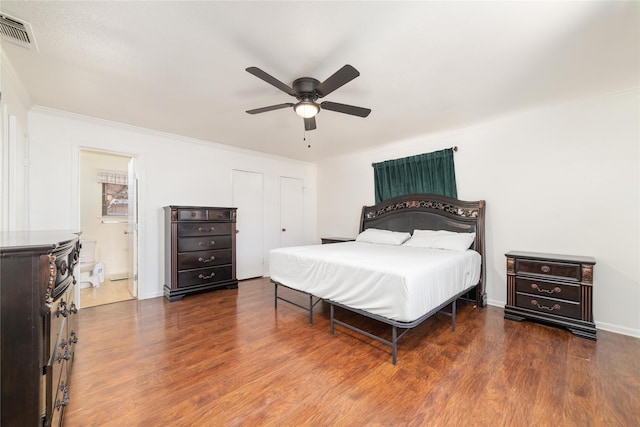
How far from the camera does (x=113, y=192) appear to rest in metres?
5.19

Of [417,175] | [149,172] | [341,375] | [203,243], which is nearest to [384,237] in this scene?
[417,175]

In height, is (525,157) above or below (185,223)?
above

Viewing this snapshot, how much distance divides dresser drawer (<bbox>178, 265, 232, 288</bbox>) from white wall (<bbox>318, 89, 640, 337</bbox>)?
3.68m

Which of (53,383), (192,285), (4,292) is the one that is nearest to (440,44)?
(4,292)

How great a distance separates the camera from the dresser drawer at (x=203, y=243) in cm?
379

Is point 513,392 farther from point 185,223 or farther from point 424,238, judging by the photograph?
point 185,223

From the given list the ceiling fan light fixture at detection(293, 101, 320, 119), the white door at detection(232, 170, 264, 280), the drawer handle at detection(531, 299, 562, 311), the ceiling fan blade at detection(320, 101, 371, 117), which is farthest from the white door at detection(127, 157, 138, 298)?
the drawer handle at detection(531, 299, 562, 311)

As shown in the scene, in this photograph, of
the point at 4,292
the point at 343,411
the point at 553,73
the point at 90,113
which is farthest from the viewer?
the point at 90,113

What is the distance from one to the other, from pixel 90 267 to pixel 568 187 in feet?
22.7

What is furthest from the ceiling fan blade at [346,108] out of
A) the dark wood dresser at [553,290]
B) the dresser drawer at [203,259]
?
the dresser drawer at [203,259]

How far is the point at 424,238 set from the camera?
12.0 feet

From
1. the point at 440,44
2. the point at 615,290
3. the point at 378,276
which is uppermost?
the point at 440,44

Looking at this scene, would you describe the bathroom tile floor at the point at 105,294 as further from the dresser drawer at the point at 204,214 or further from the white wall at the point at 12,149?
the dresser drawer at the point at 204,214

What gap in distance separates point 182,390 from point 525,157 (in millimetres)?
4188
